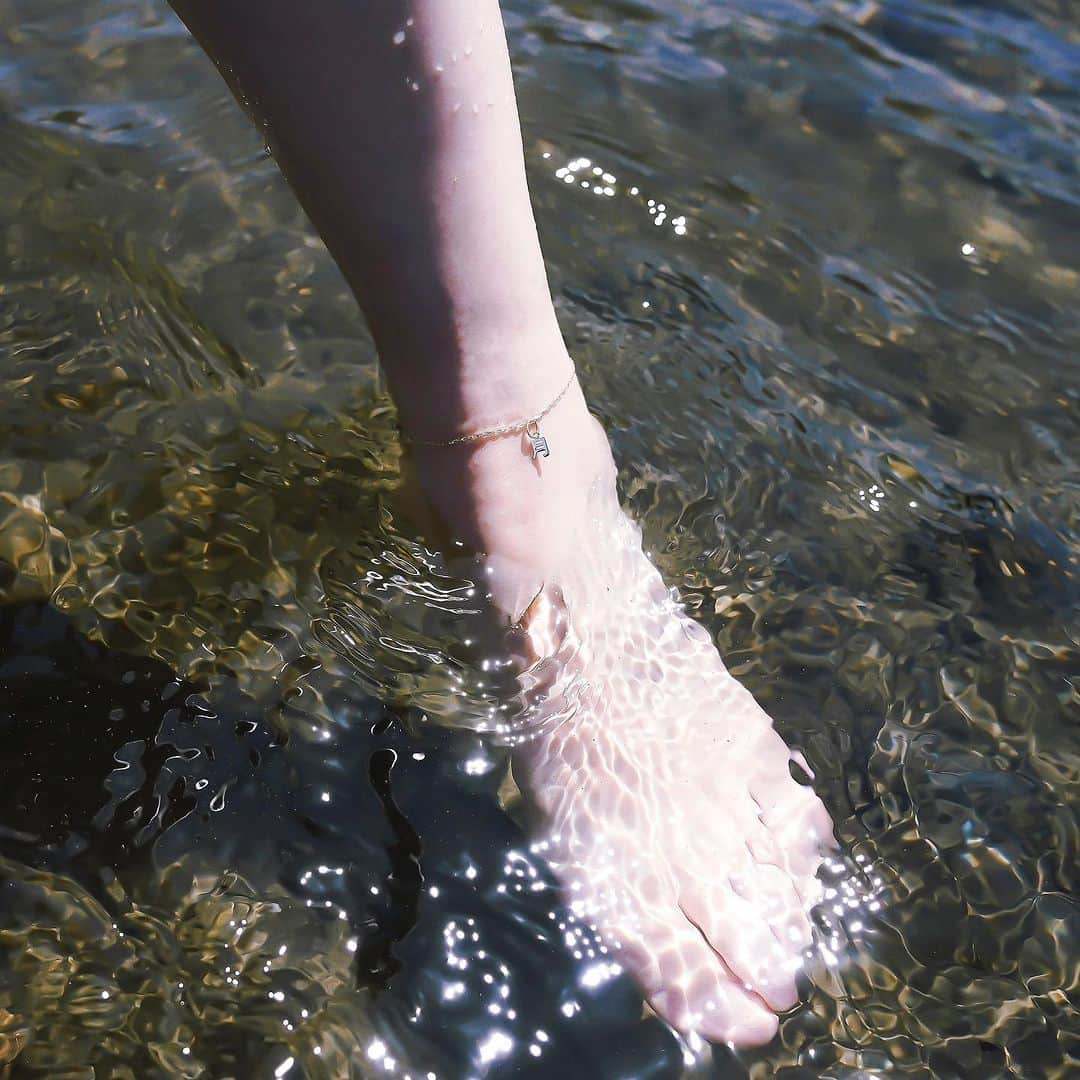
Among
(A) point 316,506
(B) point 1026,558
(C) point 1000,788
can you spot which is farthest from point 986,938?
(A) point 316,506

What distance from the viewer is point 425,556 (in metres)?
1.52

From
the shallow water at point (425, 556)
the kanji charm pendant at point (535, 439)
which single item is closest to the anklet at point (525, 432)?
the kanji charm pendant at point (535, 439)

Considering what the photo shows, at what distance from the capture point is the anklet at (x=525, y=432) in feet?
4.55

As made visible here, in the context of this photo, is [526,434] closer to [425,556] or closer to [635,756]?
[425,556]

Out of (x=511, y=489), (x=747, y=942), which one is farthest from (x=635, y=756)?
(x=511, y=489)

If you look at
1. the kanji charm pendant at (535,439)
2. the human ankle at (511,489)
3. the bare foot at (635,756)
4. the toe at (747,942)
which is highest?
the kanji charm pendant at (535,439)

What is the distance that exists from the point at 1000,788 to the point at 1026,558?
394 millimetres

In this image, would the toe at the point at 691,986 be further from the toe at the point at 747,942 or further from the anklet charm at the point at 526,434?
the anklet charm at the point at 526,434

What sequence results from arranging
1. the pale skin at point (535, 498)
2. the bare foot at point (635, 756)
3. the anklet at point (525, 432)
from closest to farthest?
the pale skin at point (535, 498) → the bare foot at point (635, 756) → the anklet at point (525, 432)

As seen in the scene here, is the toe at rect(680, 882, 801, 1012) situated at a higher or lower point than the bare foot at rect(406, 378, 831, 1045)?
lower

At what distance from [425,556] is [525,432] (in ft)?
0.74

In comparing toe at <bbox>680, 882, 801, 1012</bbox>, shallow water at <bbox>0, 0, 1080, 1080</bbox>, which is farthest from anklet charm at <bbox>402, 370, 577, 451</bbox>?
toe at <bbox>680, 882, 801, 1012</bbox>

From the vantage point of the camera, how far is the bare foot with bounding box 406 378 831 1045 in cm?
128

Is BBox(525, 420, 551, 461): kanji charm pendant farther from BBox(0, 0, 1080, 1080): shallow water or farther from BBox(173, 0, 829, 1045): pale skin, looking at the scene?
BBox(0, 0, 1080, 1080): shallow water
